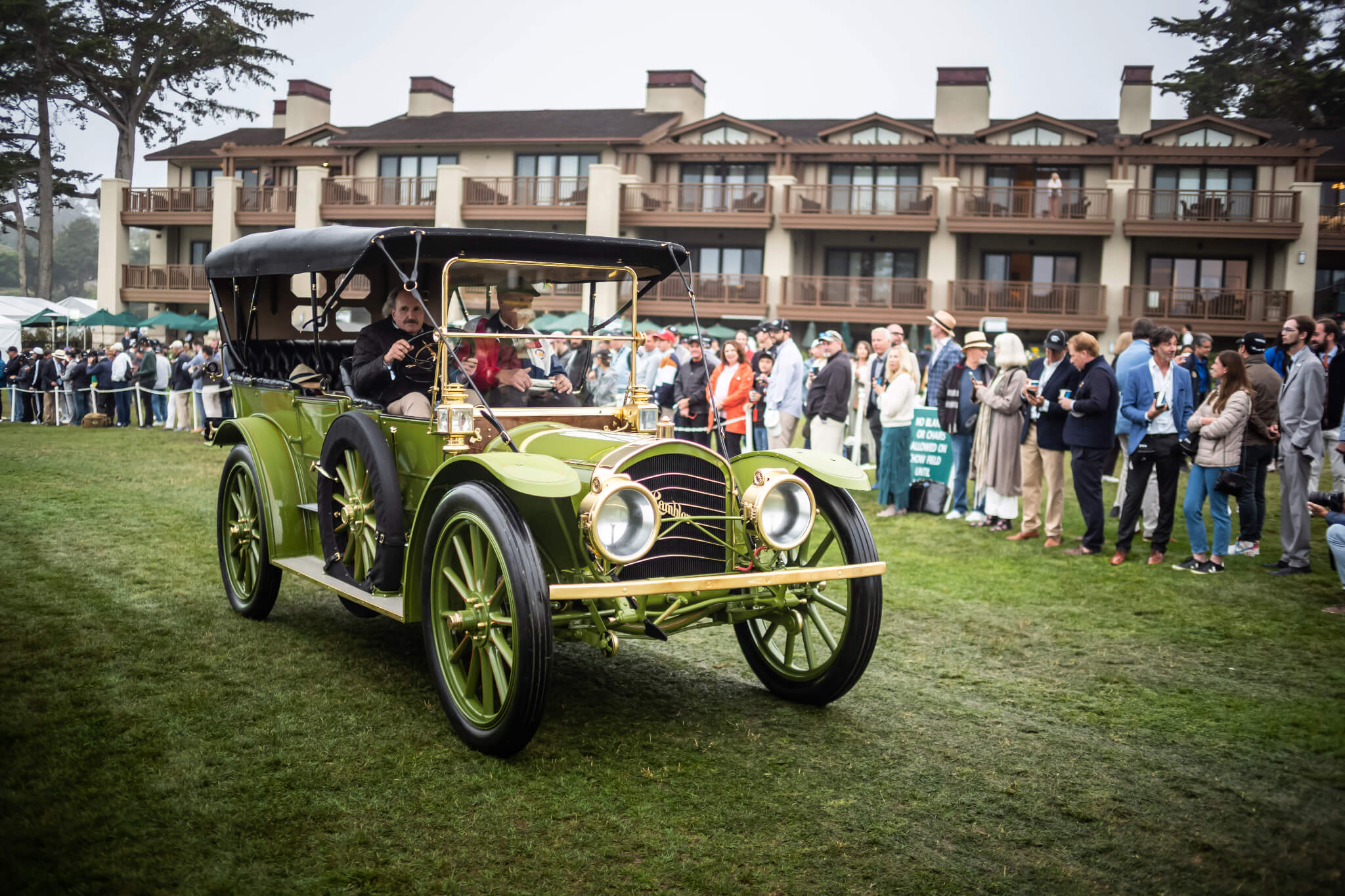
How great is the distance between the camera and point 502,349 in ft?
19.4

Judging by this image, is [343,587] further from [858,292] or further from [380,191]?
[380,191]

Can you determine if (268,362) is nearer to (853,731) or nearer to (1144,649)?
(853,731)

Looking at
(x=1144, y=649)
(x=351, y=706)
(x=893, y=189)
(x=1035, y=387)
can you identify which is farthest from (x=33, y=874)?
(x=893, y=189)

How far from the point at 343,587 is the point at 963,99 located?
33942mm

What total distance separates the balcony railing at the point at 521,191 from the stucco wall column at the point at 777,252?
6.28 metres

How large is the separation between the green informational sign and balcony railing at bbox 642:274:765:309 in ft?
74.0

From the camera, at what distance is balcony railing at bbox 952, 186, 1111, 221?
104 feet

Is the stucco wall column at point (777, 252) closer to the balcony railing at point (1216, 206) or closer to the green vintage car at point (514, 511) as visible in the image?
the balcony railing at point (1216, 206)

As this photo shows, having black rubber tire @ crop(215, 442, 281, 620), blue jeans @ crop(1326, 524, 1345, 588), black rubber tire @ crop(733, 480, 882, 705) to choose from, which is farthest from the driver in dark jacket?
blue jeans @ crop(1326, 524, 1345, 588)

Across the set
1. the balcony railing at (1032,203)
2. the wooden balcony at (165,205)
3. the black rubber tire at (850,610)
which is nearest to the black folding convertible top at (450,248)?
the black rubber tire at (850,610)

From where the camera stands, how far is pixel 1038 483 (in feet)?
33.9

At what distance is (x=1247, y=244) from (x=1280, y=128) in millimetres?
3424

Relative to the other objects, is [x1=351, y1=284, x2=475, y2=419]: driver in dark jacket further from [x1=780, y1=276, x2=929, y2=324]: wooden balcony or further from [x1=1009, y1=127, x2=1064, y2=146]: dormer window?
[x1=1009, y1=127, x2=1064, y2=146]: dormer window

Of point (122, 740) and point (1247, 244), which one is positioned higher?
point (1247, 244)
